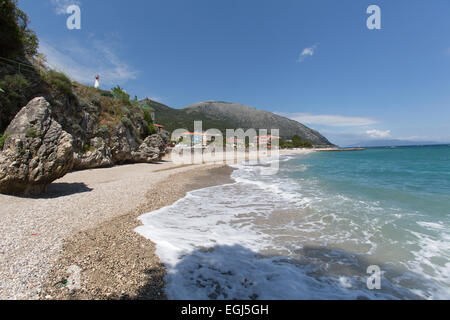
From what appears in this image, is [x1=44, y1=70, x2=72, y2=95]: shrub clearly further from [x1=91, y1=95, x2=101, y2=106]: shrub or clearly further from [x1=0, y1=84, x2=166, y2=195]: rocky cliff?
[x1=91, y1=95, x2=101, y2=106]: shrub

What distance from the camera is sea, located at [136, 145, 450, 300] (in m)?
3.19

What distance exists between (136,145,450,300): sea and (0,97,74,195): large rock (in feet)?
13.0

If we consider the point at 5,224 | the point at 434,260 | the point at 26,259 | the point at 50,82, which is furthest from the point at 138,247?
the point at 50,82

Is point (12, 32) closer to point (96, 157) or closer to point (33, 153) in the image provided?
point (96, 157)

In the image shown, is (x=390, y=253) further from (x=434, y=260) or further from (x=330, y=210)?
(x=330, y=210)

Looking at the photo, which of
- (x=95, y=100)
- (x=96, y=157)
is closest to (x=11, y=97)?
(x=96, y=157)

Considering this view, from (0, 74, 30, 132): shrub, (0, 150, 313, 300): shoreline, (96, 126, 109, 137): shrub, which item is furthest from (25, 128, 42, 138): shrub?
(96, 126, 109, 137): shrub

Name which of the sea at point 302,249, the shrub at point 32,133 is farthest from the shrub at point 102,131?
the sea at point 302,249

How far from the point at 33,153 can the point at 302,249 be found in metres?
8.98

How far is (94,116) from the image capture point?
1494 centimetres

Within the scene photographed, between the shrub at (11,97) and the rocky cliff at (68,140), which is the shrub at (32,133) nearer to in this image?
the rocky cliff at (68,140)

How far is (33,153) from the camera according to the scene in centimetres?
614

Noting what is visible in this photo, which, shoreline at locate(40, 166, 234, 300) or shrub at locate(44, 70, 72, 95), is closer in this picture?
shoreline at locate(40, 166, 234, 300)

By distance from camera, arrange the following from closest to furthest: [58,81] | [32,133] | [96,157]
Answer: [32,133] → [58,81] → [96,157]
